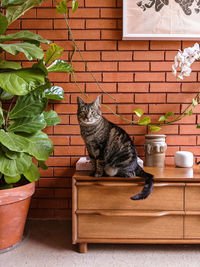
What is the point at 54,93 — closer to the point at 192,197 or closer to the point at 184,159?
the point at 184,159

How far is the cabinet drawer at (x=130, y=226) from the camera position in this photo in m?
1.48

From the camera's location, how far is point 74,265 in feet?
4.60

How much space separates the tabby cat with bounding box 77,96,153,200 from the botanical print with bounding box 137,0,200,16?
3.04 feet

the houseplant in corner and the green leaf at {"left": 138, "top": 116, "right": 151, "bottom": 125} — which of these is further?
the green leaf at {"left": 138, "top": 116, "right": 151, "bottom": 125}

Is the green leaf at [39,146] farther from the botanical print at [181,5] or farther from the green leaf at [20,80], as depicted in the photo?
the botanical print at [181,5]

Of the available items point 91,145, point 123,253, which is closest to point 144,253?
point 123,253

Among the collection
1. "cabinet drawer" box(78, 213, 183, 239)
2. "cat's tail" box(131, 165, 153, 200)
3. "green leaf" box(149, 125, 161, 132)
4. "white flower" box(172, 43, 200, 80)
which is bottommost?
"cabinet drawer" box(78, 213, 183, 239)

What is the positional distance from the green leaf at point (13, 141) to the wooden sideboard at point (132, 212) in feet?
1.28

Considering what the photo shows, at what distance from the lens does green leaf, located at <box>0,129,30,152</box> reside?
131 centimetres

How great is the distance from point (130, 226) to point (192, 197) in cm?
45

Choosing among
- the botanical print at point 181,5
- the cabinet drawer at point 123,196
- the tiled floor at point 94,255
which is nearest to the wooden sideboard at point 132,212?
the cabinet drawer at point 123,196

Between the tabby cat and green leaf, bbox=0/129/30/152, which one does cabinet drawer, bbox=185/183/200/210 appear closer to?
the tabby cat

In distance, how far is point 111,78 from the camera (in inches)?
74.0

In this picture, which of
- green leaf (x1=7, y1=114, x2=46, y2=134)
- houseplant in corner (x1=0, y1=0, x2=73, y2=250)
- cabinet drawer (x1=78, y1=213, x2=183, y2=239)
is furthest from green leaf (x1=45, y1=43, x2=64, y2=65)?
cabinet drawer (x1=78, y1=213, x2=183, y2=239)
